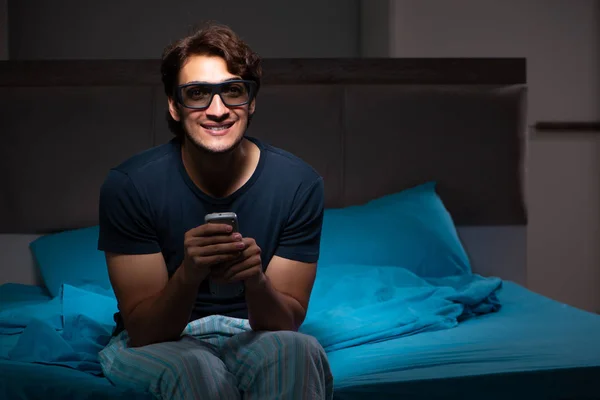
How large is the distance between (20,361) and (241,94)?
757 mm

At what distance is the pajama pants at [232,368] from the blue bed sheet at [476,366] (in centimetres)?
17

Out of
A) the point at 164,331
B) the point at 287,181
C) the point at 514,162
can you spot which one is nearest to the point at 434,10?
the point at 514,162

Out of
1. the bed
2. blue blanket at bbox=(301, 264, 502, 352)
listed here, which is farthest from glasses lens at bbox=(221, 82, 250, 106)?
the bed

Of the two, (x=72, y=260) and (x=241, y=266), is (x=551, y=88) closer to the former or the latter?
(x=72, y=260)

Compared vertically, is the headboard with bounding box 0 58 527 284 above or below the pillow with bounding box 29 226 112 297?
above

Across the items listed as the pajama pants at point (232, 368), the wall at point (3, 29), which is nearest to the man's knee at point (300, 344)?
the pajama pants at point (232, 368)

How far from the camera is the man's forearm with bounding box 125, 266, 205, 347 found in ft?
4.74

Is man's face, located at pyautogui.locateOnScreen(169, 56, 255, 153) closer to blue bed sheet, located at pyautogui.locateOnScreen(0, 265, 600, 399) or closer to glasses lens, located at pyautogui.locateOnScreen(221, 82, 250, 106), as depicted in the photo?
glasses lens, located at pyautogui.locateOnScreen(221, 82, 250, 106)

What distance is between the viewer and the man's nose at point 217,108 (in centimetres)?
156

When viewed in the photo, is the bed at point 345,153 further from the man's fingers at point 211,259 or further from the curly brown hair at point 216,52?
the man's fingers at point 211,259

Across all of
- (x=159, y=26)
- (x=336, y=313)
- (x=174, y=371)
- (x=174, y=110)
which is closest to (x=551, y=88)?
(x=159, y=26)

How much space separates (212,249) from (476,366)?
644 millimetres

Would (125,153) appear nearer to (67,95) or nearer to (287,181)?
(67,95)

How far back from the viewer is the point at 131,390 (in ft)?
4.77
